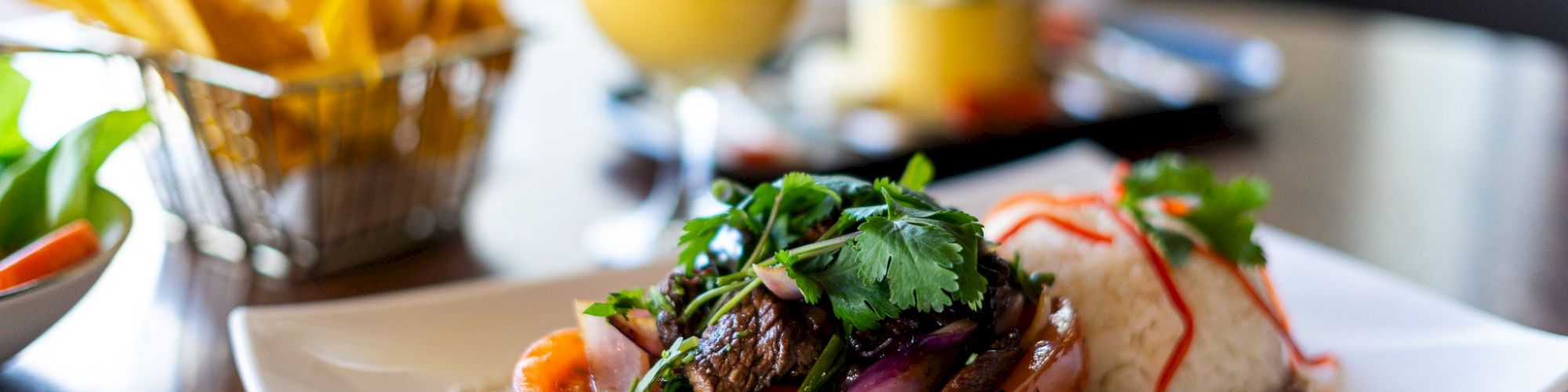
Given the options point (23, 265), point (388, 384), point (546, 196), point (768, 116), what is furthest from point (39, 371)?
point (768, 116)

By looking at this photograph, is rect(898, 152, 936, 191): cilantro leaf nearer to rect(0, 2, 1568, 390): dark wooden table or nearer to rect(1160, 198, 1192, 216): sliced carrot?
rect(1160, 198, 1192, 216): sliced carrot

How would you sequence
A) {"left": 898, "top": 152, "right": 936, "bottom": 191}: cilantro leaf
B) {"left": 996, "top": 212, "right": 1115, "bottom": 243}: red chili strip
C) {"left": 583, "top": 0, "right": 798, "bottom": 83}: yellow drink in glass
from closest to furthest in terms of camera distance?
{"left": 898, "top": 152, "right": 936, "bottom": 191}: cilantro leaf < {"left": 996, "top": 212, "right": 1115, "bottom": 243}: red chili strip < {"left": 583, "top": 0, "right": 798, "bottom": 83}: yellow drink in glass

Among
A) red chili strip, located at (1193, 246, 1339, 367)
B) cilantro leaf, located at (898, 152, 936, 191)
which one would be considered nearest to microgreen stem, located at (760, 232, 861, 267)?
cilantro leaf, located at (898, 152, 936, 191)

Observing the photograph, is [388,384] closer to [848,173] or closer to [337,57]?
[337,57]

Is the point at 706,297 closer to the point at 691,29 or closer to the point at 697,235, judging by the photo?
the point at 697,235

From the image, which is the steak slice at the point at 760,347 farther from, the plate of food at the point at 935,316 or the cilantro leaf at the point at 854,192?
the cilantro leaf at the point at 854,192

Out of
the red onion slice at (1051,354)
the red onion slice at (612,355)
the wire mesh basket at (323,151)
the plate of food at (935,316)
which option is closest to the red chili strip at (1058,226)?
the plate of food at (935,316)
